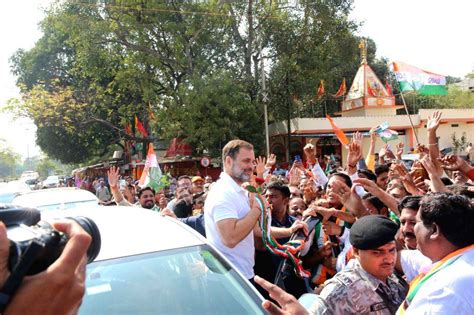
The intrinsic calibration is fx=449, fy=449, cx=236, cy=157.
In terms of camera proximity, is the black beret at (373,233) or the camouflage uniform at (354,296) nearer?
the camouflage uniform at (354,296)

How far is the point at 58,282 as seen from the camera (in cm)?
102

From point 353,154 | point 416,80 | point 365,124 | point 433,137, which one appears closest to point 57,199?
point 353,154

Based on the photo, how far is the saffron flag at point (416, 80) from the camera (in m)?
10.9

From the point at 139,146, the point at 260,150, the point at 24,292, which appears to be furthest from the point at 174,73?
the point at 24,292

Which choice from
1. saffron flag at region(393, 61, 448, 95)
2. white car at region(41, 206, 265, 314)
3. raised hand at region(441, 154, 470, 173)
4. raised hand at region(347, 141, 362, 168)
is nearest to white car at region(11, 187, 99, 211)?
raised hand at region(347, 141, 362, 168)

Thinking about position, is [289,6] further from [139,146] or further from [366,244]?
[366,244]

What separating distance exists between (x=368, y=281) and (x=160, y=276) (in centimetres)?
119

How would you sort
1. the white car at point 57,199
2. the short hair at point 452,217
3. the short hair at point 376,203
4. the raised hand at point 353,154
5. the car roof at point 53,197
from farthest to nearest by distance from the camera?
the car roof at point 53,197 → the white car at point 57,199 → the raised hand at point 353,154 → the short hair at point 376,203 → the short hair at point 452,217

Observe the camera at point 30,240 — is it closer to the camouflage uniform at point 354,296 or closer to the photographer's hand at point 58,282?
the photographer's hand at point 58,282

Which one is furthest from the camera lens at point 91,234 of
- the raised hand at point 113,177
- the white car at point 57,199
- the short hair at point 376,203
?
the white car at point 57,199

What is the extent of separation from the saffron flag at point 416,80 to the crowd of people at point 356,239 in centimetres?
560

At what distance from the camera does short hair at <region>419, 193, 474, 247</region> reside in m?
1.99

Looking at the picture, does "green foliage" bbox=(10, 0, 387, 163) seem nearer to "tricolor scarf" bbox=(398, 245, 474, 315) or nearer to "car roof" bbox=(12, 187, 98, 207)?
"car roof" bbox=(12, 187, 98, 207)

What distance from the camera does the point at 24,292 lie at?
971mm
